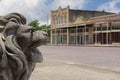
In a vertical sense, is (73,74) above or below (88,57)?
above

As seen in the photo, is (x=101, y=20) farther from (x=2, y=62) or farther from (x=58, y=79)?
(x=2, y=62)

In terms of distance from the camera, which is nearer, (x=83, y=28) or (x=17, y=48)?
(x=17, y=48)

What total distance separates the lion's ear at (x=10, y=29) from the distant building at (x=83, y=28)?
5773 centimetres

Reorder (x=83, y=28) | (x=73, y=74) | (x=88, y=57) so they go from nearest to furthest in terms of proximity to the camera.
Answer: (x=73, y=74) < (x=88, y=57) < (x=83, y=28)

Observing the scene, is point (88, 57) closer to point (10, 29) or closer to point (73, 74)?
point (73, 74)

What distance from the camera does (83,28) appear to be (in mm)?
72312

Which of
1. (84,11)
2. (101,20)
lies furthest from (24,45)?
(84,11)

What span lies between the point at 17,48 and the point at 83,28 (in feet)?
230

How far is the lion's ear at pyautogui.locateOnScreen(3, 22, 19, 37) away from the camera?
2568 millimetres

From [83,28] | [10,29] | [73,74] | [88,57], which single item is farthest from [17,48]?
[83,28]

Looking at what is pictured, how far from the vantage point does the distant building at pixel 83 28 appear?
Answer: 61938mm

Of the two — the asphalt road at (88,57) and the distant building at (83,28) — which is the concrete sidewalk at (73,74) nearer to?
the asphalt road at (88,57)

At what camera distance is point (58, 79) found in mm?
9484

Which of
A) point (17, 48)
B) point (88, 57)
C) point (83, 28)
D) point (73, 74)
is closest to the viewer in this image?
point (17, 48)
